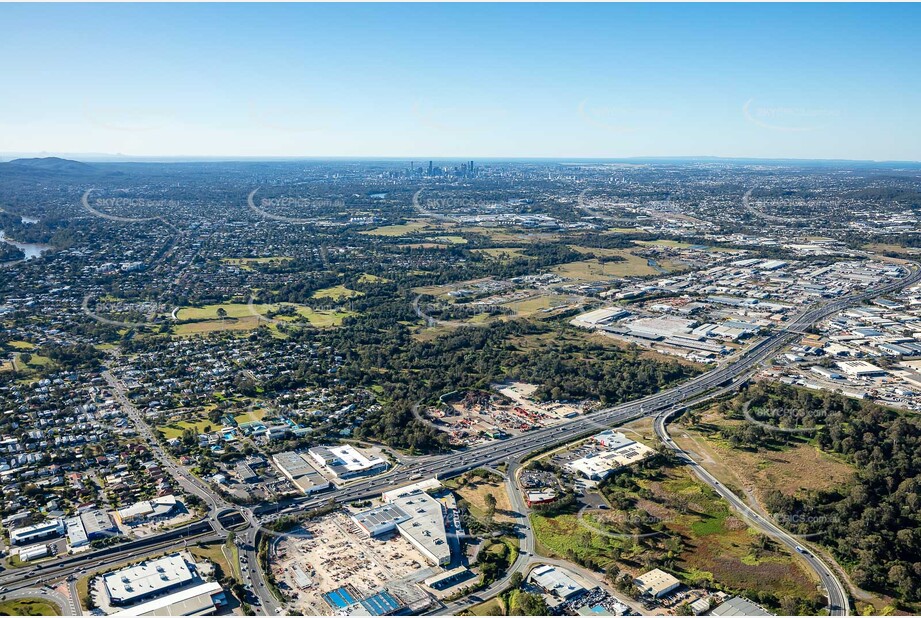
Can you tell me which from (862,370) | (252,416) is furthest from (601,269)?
(252,416)

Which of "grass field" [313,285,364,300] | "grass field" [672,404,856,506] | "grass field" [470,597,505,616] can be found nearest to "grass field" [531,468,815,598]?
"grass field" [672,404,856,506]

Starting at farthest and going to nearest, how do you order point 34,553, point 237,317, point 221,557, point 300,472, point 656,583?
point 237,317 < point 300,472 < point 221,557 < point 34,553 < point 656,583

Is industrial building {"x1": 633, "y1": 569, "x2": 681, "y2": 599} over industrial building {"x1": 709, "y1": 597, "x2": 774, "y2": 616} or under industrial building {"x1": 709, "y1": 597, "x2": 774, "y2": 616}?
over

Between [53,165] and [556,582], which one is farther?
[53,165]

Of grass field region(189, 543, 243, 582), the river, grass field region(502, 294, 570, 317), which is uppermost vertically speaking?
the river

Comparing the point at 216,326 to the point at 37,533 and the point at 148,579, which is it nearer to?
the point at 37,533

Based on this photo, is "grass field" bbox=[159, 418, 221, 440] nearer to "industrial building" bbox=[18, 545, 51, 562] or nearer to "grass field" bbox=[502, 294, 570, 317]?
"industrial building" bbox=[18, 545, 51, 562]

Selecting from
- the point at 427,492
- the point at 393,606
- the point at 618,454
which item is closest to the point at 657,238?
the point at 618,454
